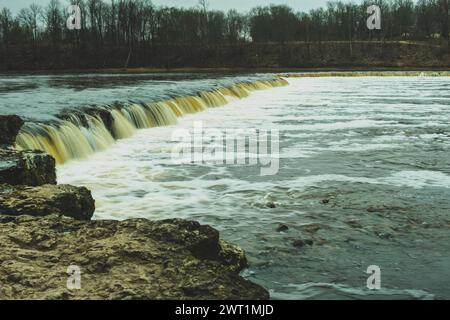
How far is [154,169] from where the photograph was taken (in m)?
10.4

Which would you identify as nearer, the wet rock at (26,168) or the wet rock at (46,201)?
the wet rock at (46,201)

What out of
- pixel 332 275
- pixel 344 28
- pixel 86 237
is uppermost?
pixel 344 28

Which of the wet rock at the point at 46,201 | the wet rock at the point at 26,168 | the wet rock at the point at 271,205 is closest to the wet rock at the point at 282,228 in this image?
the wet rock at the point at 271,205

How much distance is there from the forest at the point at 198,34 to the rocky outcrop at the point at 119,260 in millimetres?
89390

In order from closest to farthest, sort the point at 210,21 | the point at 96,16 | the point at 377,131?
the point at 377,131 < the point at 96,16 < the point at 210,21

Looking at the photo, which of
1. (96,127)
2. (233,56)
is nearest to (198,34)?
(233,56)

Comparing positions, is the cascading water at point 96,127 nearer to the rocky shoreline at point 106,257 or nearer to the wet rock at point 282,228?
the rocky shoreline at point 106,257

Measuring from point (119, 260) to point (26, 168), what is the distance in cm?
349

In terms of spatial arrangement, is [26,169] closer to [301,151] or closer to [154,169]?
[154,169]

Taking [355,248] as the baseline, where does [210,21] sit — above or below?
above

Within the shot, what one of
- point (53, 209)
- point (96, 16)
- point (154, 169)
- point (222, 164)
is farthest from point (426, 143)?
point (96, 16)

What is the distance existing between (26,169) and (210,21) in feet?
378

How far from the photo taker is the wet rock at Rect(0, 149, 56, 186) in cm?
682

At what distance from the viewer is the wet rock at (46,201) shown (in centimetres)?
547
